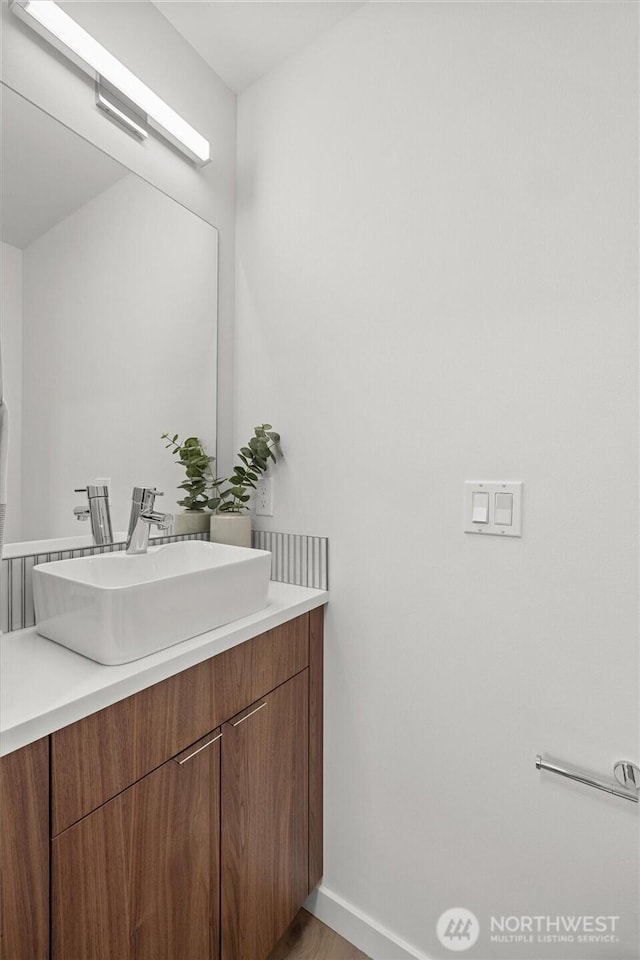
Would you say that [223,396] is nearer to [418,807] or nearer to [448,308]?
[448,308]

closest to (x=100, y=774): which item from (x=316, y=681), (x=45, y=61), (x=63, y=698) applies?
(x=63, y=698)

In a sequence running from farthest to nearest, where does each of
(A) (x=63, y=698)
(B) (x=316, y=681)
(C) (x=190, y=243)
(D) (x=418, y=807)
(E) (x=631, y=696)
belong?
(C) (x=190, y=243) < (B) (x=316, y=681) < (D) (x=418, y=807) < (E) (x=631, y=696) < (A) (x=63, y=698)

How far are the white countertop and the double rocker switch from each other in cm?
51

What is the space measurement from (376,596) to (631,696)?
56 cm

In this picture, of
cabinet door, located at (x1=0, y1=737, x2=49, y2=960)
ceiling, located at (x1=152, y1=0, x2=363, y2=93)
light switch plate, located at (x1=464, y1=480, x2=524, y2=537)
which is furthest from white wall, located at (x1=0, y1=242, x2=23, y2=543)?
light switch plate, located at (x1=464, y1=480, x2=524, y2=537)

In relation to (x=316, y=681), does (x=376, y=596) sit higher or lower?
higher

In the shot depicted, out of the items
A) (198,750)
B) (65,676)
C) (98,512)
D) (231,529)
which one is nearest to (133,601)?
(65,676)

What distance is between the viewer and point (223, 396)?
61.0 inches

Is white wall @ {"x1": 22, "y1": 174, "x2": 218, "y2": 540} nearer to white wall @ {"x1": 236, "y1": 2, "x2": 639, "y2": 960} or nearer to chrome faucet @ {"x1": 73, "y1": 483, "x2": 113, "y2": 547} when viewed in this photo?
chrome faucet @ {"x1": 73, "y1": 483, "x2": 113, "y2": 547}

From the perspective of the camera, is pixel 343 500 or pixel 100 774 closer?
pixel 100 774

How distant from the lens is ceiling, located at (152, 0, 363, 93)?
1286mm

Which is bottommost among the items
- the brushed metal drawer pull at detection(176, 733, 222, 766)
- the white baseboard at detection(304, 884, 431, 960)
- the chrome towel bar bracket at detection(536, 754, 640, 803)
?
the white baseboard at detection(304, 884, 431, 960)

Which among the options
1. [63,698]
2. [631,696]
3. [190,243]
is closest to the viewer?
[63,698]

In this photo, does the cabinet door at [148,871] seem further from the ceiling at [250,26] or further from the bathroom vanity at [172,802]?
the ceiling at [250,26]
